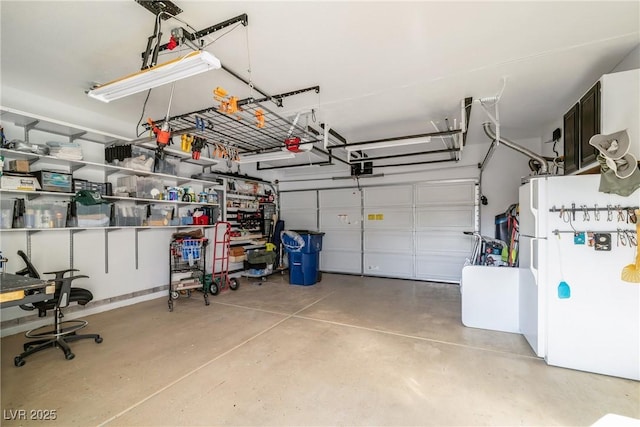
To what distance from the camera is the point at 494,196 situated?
5508 millimetres

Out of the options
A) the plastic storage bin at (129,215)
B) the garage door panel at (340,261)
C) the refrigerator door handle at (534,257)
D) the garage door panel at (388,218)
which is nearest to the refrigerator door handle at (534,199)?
the refrigerator door handle at (534,257)

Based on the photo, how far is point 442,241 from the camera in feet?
19.3

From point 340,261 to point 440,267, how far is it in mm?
2353

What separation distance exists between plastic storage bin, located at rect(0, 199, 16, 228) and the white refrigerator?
547 cm

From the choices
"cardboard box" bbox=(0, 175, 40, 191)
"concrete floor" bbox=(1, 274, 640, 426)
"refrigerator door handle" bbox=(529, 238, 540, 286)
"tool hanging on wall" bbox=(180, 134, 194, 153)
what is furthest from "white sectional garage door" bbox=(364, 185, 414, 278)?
"cardboard box" bbox=(0, 175, 40, 191)

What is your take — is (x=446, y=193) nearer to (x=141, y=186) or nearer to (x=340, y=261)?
(x=340, y=261)

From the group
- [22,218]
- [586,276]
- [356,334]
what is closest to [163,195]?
[22,218]

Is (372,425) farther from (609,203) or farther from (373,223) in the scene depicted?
(373,223)

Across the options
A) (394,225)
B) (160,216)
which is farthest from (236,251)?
(394,225)

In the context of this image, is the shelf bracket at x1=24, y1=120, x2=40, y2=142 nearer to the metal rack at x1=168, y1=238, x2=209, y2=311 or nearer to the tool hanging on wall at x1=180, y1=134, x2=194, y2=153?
the tool hanging on wall at x1=180, y1=134, x2=194, y2=153

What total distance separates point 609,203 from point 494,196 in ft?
11.0

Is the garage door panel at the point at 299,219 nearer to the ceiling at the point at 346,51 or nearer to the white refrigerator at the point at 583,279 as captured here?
the ceiling at the point at 346,51

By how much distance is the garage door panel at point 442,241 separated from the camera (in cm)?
570

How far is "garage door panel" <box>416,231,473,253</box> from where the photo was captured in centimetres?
570
